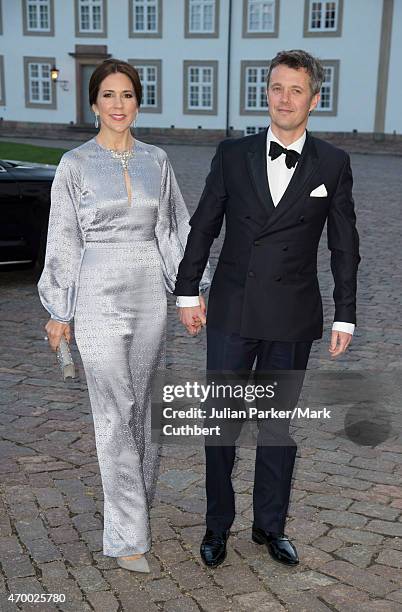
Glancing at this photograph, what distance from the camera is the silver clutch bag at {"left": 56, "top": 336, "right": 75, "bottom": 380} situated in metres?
3.08

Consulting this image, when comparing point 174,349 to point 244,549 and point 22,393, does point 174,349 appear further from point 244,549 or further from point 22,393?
point 244,549

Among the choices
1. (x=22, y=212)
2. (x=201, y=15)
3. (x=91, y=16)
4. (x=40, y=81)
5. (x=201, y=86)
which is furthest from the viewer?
(x=40, y=81)

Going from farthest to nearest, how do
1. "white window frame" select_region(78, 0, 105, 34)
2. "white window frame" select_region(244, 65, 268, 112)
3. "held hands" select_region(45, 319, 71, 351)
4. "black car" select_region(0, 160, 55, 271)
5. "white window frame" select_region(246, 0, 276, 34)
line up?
"white window frame" select_region(78, 0, 105, 34) < "white window frame" select_region(244, 65, 268, 112) < "white window frame" select_region(246, 0, 276, 34) < "black car" select_region(0, 160, 55, 271) < "held hands" select_region(45, 319, 71, 351)

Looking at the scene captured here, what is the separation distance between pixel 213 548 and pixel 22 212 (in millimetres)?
5448

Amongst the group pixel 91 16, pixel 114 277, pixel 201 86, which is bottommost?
pixel 114 277

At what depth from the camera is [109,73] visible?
299 cm

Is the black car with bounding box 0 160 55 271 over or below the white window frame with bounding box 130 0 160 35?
below

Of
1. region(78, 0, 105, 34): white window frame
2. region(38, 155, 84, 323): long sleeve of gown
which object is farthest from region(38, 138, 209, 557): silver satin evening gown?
region(78, 0, 105, 34): white window frame

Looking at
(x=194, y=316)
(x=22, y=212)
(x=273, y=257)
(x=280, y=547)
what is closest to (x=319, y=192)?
(x=273, y=257)

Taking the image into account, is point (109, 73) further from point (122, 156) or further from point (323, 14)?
point (323, 14)

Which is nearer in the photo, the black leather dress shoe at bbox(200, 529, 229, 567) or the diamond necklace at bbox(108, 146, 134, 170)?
the diamond necklace at bbox(108, 146, 134, 170)

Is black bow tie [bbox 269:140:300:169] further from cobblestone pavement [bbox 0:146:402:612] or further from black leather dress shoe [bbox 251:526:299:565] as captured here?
cobblestone pavement [bbox 0:146:402:612]

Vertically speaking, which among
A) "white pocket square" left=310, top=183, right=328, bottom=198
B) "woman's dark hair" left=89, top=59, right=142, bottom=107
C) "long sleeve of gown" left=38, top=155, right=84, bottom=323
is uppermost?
"woman's dark hair" left=89, top=59, right=142, bottom=107

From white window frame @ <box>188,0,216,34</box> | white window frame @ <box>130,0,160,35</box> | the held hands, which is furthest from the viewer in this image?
white window frame @ <box>130,0,160,35</box>
